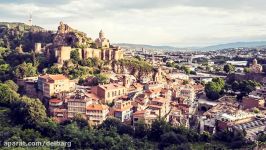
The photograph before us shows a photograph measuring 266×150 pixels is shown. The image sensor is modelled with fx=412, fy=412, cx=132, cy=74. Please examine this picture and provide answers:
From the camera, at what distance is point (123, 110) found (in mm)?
25281

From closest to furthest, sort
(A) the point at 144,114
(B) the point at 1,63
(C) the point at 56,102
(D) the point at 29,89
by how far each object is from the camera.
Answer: (A) the point at 144,114 → (C) the point at 56,102 → (D) the point at 29,89 → (B) the point at 1,63

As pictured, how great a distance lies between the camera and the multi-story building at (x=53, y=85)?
91.9ft

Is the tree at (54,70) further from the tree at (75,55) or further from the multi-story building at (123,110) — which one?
the multi-story building at (123,110)

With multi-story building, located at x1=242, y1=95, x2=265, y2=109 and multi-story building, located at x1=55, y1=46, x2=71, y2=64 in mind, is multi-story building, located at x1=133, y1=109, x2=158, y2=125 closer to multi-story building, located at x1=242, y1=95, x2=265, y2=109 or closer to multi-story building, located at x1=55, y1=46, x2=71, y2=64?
multi-story building, located at x1=242, y1=95, x2=265, y2=109

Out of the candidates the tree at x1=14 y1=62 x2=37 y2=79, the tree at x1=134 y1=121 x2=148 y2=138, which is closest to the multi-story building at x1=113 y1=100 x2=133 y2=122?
the tree at x1=134 y1=121 x2=148 y2=138

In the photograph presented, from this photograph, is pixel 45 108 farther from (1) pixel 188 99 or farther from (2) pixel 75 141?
(1) pixel 188 99

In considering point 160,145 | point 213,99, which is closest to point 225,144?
point 160,145

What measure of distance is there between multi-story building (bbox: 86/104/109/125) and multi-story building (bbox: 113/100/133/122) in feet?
2.64

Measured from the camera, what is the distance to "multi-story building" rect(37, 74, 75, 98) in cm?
2800

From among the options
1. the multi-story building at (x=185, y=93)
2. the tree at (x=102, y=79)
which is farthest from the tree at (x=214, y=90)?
the tree at (x=102, y=79)

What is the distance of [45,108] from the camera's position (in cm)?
2631

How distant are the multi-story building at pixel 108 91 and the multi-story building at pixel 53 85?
2.11 metres

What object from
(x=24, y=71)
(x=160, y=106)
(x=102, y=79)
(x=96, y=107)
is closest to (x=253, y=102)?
(x=160, y=106)

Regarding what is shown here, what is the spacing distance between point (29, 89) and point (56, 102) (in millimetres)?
4622
